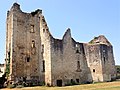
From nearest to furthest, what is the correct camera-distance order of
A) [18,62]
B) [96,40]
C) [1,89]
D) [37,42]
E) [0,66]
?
[1,89] < [18,62] < [37,42] < [96,40] < [0,66]

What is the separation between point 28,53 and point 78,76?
963cm

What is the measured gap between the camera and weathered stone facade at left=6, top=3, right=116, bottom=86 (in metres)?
36.2

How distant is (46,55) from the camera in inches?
1451

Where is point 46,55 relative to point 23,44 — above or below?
below

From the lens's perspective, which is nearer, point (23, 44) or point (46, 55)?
point (46, 55)

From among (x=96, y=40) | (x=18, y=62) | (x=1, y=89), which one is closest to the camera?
(x=1, y=89)

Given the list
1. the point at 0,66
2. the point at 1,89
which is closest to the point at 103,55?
the point at 1,89

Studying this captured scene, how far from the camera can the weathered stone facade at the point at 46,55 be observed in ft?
119

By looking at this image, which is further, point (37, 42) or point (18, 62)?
point (37, 42)

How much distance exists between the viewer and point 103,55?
41.7 m

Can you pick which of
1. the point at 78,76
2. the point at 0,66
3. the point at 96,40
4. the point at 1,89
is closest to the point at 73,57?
the point at 78,76

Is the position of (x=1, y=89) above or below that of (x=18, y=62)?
below

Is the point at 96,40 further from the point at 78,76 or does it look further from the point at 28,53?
the point at 28,53

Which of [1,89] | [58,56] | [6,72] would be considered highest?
[58,56]
